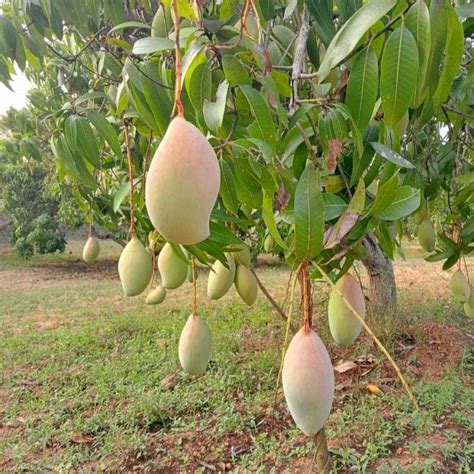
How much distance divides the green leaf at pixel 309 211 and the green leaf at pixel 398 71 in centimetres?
11

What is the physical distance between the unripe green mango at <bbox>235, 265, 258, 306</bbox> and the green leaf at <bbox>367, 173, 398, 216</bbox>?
0.58 m

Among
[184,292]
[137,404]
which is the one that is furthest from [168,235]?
[184,292]

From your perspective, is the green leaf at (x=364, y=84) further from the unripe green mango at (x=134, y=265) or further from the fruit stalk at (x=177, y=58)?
the unripe green mango at (x=134, y=265)

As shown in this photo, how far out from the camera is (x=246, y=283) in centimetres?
116

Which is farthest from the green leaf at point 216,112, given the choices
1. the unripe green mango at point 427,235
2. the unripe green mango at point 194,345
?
the unripe green mango at point 427,235

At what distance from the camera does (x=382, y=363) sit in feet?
8.99

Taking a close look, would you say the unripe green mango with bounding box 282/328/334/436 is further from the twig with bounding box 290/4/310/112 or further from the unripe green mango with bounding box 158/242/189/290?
the unripe green mango with bounding box 158/242/189/290

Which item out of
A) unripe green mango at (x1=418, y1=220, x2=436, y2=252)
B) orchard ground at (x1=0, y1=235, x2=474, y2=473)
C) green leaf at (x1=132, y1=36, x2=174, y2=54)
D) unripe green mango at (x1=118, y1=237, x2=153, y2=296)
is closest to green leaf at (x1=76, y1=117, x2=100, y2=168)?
unripe green mango at (x1=118, y1=237, x2=153, y2=296)

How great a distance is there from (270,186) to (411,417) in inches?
72.0

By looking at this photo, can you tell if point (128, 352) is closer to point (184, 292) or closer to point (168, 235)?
point (184, 292)

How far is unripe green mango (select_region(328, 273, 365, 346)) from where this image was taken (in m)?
0.82

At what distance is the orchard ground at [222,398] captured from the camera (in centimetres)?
196

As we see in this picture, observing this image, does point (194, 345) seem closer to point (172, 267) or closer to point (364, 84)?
point (172, 267)

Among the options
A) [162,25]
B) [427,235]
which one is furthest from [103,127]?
[427,235]
